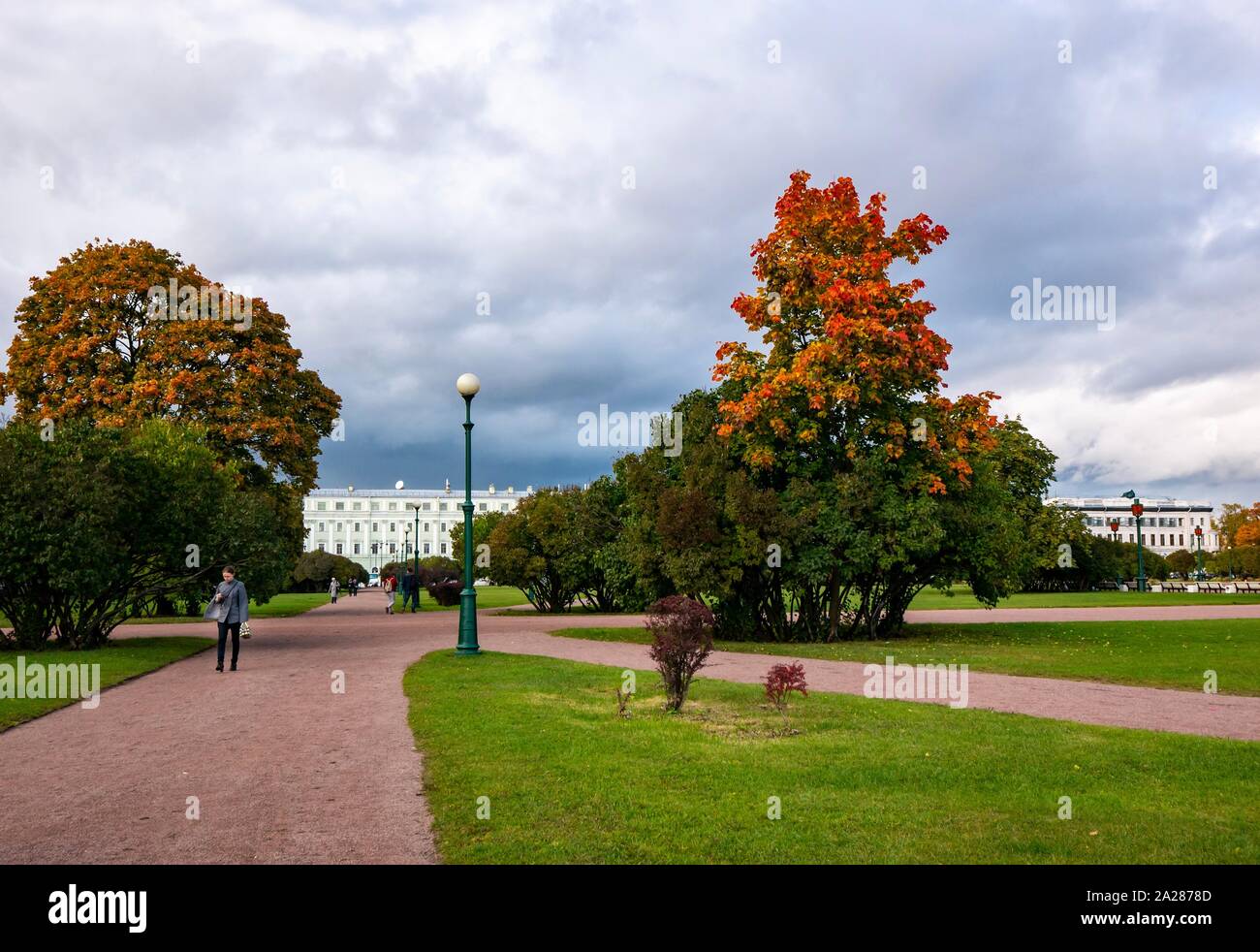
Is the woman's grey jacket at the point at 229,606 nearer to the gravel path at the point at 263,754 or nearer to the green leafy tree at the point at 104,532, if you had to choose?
the gravel path at the point at 263,754

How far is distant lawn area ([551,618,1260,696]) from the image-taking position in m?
14.8

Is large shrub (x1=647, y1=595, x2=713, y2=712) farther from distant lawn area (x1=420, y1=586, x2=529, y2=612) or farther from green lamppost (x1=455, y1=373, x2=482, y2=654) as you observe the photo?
distant lawn area (x1=420, y1=586, x2=529, y2=612)

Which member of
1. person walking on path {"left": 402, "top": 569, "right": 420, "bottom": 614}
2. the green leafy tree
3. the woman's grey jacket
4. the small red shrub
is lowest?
person walking on path {"left": 402, "top": 569, "right": 420, "bottom": 614}

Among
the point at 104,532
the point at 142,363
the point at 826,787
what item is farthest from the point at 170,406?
the point at 826,787

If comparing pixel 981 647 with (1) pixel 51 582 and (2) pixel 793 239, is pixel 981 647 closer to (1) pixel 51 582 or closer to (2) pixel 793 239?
(2) pixel 793 239

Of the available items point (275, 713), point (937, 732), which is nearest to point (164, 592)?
point (275, 713)

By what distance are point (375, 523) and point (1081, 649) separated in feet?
428

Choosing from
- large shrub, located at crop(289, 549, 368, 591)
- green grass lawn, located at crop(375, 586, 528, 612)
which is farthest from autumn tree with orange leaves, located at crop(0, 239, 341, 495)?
large shrub, located at crop(289, 549, 368, 591)

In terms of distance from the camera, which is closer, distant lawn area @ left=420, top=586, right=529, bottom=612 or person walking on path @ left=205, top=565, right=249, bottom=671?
person walking on path @ left=205, top=565, right=249, bottom=671

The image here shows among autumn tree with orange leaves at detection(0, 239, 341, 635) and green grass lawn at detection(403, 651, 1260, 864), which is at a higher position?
autumn tree with orange leaves at detection(0, 239, 341, 635)

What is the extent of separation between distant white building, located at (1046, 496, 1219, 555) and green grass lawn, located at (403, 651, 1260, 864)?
154 m

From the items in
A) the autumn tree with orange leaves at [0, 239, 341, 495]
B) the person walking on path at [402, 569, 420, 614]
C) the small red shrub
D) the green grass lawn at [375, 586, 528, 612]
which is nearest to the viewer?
the small red shrub

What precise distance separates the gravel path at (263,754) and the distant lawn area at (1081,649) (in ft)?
4.43

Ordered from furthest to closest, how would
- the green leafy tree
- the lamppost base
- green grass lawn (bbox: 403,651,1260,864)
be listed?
the lamppost base
the green leafy tree
green grass lawn (bbox: 403,651,1260,864)
